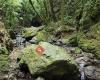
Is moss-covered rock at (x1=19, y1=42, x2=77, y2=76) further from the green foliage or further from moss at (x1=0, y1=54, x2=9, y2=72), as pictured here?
the green foliage

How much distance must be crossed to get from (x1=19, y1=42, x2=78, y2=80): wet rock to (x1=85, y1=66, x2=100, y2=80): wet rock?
0.82 m

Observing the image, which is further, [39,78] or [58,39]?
[58,39]

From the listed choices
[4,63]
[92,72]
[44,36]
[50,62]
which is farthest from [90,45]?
[44,36]

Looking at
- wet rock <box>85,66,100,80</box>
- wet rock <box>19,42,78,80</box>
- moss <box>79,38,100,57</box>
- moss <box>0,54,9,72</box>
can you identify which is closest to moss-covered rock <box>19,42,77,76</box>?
wet rock <box>19,42,78,80</box>

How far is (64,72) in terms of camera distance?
8078 mm

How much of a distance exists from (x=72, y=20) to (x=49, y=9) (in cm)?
245

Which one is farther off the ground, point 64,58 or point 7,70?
point 64,58

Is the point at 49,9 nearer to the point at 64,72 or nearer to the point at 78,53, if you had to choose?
the point at 78,53

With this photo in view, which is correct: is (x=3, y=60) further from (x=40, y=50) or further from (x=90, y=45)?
(x=90, y=45)

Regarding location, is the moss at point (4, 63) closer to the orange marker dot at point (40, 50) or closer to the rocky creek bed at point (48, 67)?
the rocky creek bed at point (48, 67)

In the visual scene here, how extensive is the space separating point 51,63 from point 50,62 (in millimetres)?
53

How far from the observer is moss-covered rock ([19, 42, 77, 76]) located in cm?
786

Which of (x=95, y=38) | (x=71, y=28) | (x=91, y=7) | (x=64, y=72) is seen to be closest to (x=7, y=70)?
(x=64, y=72)

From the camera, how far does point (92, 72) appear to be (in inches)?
365
